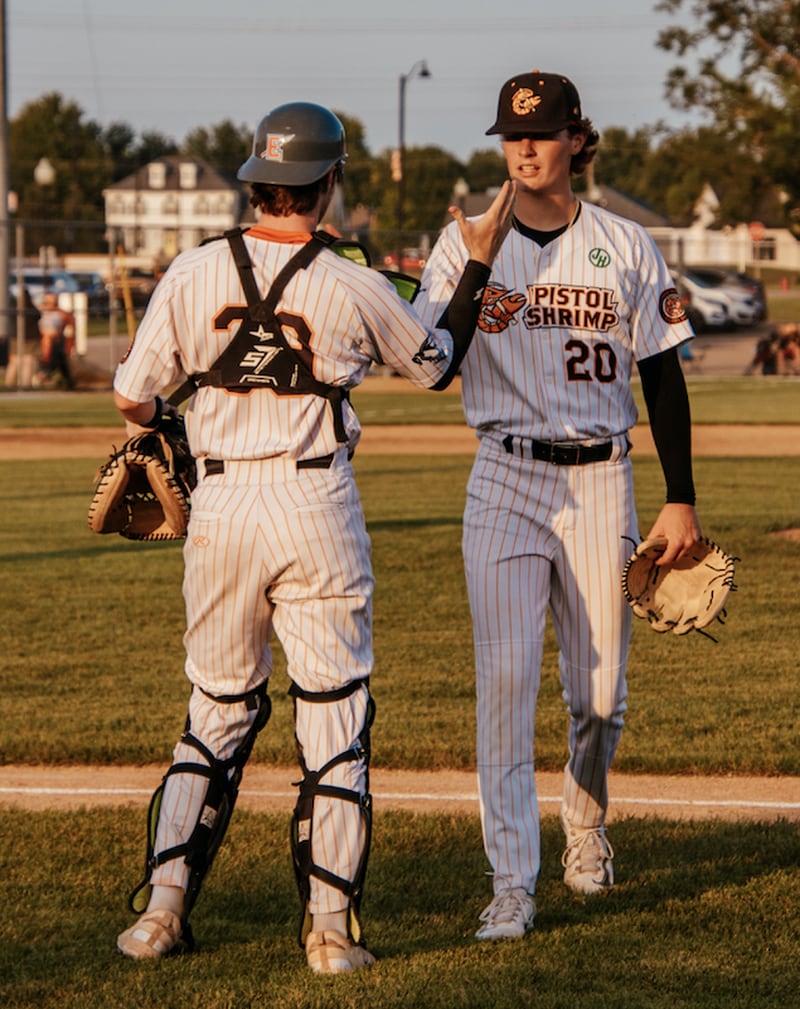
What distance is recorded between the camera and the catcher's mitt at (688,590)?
4.71 meters

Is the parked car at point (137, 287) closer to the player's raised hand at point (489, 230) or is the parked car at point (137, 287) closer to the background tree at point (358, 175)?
the player's raised hand at point (489, 230)

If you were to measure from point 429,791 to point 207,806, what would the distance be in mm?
2269

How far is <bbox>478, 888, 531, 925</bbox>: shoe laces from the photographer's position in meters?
4.34

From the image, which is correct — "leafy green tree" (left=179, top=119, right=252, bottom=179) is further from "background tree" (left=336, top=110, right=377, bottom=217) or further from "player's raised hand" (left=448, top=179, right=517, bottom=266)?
"player's raised hand" (left=448, top=179, right=517, bottom=266)

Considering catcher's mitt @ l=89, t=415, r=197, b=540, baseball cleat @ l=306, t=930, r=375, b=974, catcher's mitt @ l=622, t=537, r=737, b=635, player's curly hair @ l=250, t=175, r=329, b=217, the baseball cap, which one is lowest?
baseball cleat @ l=306, t=930, r=375, b=974

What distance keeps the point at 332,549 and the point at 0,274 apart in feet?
87.0

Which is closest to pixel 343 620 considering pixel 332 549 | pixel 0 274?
pixel 332 549

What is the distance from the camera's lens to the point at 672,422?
4602 mm

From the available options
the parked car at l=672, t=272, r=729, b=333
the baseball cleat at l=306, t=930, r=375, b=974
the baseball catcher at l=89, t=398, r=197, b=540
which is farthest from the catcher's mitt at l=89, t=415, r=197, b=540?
the parked car at l=672, t=272, r=729, b=333

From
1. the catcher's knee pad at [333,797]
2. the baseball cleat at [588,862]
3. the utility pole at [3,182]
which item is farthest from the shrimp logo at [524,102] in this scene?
the utility pole at [3,182]

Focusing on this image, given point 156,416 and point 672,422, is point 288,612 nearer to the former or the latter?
point 156,416

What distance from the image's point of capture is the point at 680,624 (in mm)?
4828

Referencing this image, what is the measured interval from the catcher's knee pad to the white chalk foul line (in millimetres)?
2054

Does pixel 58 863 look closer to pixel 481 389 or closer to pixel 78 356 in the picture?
pixel 481 389
